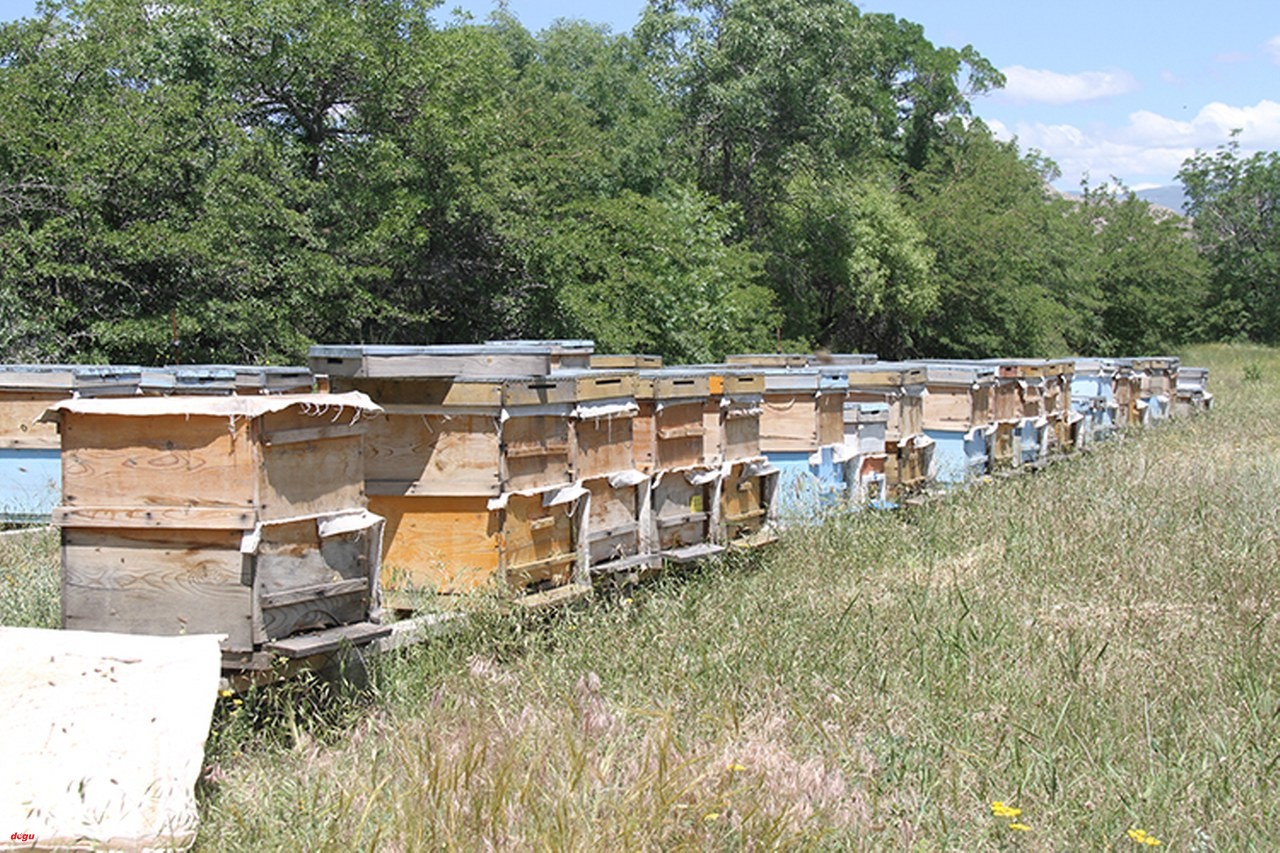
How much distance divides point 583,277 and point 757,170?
12.8 meters

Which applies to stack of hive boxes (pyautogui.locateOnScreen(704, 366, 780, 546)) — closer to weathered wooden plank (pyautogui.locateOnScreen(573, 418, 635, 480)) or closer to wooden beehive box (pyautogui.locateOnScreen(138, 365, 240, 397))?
weathered wooden plank (pyautogui.locateOnScreen(573, 418, 635, 480))

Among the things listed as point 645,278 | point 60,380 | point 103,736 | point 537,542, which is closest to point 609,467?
point 537,542

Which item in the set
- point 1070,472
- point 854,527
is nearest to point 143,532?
→ point 854,527


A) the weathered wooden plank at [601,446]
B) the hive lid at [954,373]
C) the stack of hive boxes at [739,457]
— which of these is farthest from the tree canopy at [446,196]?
the weathered wooden plank at [601,446]

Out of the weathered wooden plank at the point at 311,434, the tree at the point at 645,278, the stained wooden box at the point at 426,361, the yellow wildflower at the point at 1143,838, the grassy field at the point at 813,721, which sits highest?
the tree at the point at 645,278

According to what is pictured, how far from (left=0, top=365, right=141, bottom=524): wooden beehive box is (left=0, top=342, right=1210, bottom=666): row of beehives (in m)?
0.08

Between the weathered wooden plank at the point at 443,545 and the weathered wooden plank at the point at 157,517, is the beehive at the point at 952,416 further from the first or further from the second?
the weathered wooden plank at the point at 157,517

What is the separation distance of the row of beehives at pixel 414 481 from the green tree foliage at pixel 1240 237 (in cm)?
6058

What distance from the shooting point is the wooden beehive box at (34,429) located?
11.6 meters

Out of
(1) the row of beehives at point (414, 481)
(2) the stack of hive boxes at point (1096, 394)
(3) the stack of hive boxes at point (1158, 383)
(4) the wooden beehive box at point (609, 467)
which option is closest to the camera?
(1) the row of beehives at point (414, 481)

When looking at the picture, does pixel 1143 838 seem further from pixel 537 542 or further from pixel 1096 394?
pixel 1096 394

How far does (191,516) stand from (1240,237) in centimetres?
7393

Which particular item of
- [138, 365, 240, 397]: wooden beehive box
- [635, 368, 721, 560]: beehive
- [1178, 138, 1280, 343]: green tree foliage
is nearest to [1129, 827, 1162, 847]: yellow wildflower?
[635, 368, 721, 560]: beehive

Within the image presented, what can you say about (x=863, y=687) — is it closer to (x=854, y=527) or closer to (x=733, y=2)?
(x=854, y=527)
